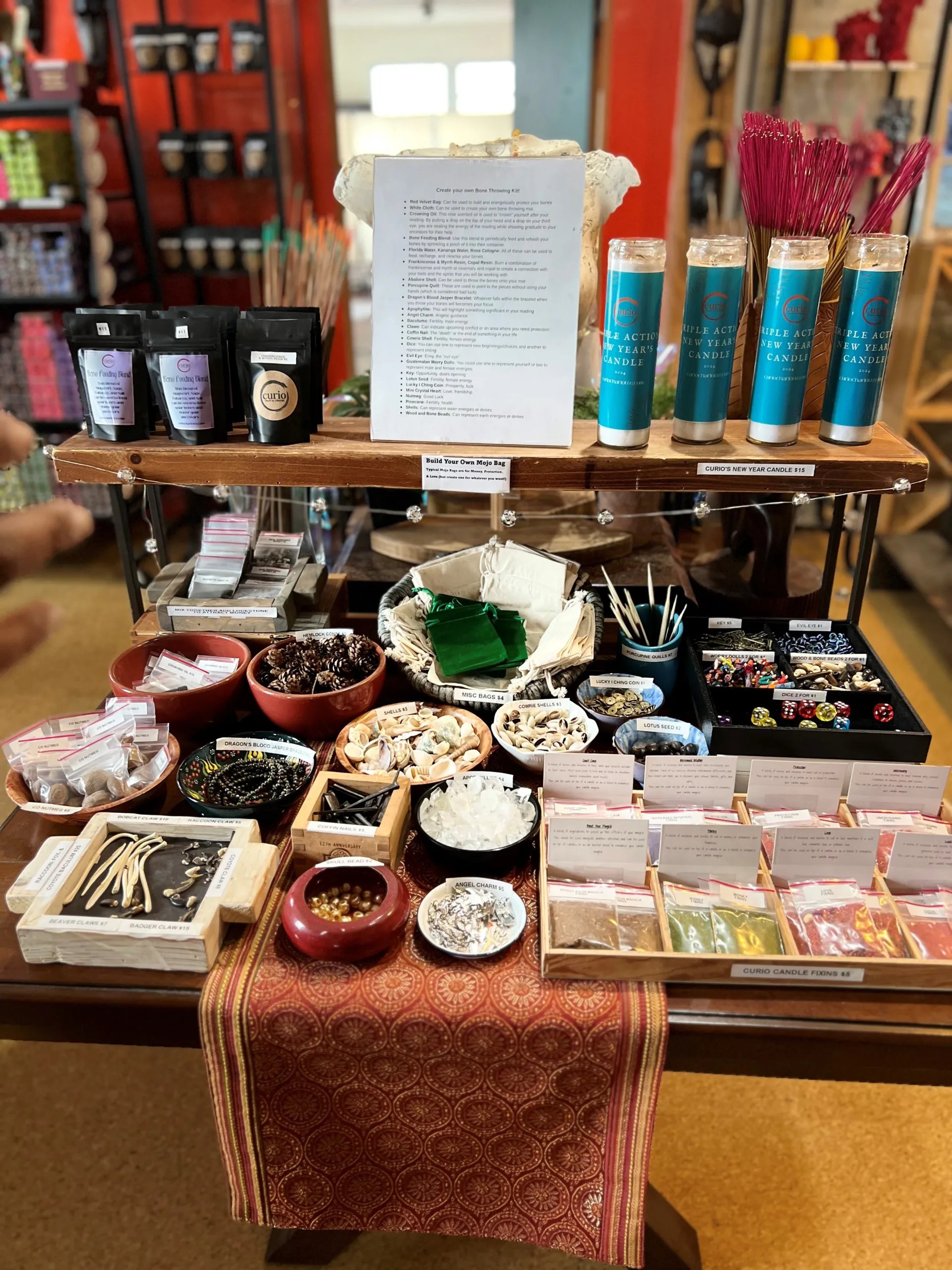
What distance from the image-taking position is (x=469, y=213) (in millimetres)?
1370

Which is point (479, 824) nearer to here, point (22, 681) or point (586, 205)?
point (586, 205)

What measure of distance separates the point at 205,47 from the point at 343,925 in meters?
4.20

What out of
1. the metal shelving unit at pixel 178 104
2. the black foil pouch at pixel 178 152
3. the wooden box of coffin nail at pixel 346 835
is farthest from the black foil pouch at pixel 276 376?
the black foil pouch at pixel 178 152

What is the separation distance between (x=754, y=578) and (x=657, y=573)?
25 centimetres

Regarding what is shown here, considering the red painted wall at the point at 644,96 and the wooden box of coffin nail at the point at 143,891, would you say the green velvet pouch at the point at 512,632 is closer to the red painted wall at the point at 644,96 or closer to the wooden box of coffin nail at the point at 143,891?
the wooden box of coffin nail at the point at 143,891

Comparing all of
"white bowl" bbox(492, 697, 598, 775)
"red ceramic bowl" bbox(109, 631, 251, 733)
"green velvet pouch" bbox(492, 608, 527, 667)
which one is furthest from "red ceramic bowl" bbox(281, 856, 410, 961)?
"green velvet pouch" bbox(492, 608, 527, 667)

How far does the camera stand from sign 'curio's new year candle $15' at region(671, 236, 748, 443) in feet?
4.30

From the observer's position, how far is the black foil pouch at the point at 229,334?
4.82ft

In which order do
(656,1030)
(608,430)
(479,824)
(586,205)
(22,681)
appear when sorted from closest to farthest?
(656,1030) → (479,824) → (608,430) → (586,205) → (22,681)

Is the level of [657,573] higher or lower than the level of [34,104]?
lower

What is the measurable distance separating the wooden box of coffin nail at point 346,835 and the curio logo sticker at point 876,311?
959 mm

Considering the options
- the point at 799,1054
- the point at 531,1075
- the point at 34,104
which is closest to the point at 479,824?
the point at 531,1075

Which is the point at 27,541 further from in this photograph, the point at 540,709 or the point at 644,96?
the point at 644,96

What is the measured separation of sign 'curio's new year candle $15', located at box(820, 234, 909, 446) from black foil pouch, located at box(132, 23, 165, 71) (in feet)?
12.7
